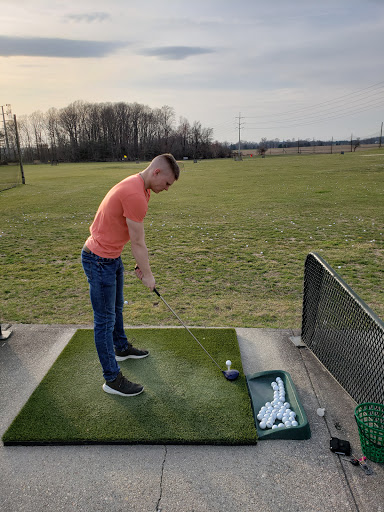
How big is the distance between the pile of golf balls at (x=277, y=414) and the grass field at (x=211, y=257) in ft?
4.78

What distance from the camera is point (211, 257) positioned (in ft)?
23.4

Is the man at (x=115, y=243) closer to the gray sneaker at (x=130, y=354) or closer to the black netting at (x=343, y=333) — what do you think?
the gray sneaker at (x=130, y=354)

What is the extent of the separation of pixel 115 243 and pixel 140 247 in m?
0.20

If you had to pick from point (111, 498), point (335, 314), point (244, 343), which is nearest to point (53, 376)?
point (111, 498)

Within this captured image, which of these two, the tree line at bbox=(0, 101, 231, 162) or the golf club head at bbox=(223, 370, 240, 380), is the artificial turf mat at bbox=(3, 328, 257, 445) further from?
the tree line at bbox=(0, 101, 231, 162)

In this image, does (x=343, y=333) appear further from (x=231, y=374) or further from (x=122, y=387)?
(x=122, y=387)

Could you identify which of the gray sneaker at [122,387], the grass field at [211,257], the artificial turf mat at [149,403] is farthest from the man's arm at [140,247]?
the grass field at [211,257]

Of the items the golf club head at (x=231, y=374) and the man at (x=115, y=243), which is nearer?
the man at (x=115, y=243)

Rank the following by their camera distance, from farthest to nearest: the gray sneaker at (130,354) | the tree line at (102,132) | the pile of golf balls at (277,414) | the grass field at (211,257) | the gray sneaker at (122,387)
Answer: the tree line at (102,132) < the grass field at (211,257) < the gray sneaker at (130,354) < the gray sneaker at (122,387) < the pile of golf balls at (277,414)

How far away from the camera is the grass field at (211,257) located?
16.0 feet

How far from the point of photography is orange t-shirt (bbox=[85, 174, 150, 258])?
105 inches

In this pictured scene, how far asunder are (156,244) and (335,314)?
529 centimetres

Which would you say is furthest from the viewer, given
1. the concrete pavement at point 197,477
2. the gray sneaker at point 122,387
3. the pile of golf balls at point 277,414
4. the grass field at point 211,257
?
the grass field at point 211,257

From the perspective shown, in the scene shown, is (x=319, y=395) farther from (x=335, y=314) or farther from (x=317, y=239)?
(x=317, y=239)
